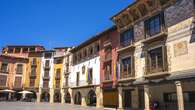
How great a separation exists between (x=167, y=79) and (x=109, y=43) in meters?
11.8

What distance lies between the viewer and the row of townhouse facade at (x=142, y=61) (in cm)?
1695

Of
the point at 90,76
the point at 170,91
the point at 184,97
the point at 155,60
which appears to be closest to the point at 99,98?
the point at 90,76

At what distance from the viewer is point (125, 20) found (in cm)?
2425

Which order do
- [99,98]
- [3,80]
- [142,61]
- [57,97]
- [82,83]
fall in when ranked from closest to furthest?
[142,61], [99,98], [82,83], [57,97], [3,80]

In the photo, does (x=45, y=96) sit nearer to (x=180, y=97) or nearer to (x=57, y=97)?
(x=57, y=97)

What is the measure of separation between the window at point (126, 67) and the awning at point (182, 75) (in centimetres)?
607

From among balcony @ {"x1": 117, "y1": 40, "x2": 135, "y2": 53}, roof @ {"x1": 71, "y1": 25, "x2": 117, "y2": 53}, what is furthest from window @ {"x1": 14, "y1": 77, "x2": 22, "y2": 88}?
balcony @ {"x1": 117, "y1": 40, "x2": 135, "y2": 53}

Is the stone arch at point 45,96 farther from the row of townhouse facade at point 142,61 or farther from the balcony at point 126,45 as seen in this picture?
the balcony at point 126,45

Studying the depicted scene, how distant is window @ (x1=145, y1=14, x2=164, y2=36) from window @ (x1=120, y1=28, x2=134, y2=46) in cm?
260

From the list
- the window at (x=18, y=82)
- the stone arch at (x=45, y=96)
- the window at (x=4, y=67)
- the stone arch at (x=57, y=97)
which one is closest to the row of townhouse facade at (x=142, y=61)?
the stone arch at (x=57, y=97)

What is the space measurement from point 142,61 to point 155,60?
199cm

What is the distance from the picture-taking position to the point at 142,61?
21234mm

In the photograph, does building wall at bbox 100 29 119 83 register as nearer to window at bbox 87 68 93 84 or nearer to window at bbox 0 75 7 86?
window at bbox 87 68 93 84

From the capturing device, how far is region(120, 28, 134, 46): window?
23403 millimetres
